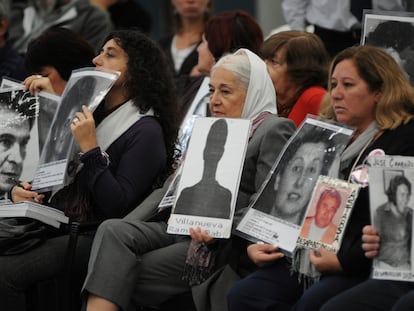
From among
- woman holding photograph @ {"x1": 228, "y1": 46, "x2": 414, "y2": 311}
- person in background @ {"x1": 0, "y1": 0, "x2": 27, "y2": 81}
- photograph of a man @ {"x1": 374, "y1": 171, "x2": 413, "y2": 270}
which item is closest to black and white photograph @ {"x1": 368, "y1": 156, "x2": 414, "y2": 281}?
photograph of a man @ {"x1": 374, "y1": 171, "x2": 413, "y2": 270}

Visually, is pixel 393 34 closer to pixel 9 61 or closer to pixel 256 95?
pixel 256 95

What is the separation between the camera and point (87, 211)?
6.60 m

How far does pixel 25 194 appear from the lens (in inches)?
261

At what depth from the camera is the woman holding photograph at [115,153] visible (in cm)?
642

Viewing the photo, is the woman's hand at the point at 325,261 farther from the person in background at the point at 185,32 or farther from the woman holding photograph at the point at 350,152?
the person in background at the point at 185,32

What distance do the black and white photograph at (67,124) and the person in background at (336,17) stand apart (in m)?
1.94

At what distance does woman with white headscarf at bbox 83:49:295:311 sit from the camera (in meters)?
6.07

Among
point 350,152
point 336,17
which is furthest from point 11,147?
point 336,17

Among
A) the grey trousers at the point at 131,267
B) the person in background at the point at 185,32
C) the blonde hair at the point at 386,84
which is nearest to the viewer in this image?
the blonde hair at the point at 386,84

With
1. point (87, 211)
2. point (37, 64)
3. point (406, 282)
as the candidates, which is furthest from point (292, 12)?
point (406, 282)

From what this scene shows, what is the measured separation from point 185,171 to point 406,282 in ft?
4.08

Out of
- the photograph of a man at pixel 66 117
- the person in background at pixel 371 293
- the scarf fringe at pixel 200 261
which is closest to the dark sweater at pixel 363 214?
the person in background at pixel 371 293

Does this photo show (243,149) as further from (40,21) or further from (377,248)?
(40,21)

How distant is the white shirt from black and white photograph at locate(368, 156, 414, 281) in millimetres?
2608
